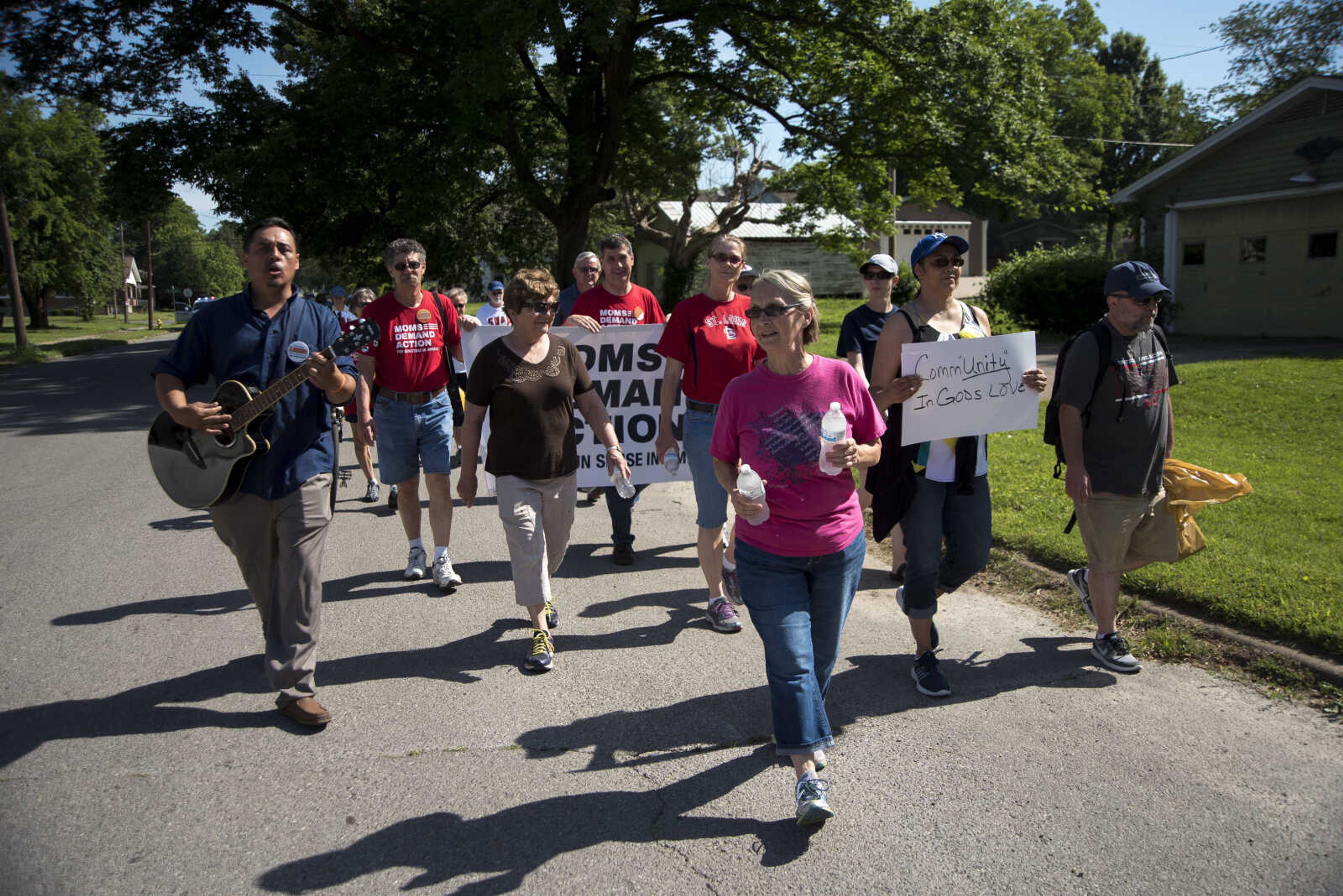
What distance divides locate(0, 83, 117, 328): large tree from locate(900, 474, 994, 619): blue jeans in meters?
49.7

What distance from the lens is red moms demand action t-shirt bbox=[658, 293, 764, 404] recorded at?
5.23 m

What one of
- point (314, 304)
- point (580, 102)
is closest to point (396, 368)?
point (314, 304)

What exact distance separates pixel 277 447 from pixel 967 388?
3091 mm

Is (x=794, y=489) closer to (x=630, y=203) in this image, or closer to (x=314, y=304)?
(x=314, y=304)

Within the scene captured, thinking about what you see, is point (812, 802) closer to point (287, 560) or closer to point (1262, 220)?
point (287, 560)

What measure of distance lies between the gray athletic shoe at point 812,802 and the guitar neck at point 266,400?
2.60 meters

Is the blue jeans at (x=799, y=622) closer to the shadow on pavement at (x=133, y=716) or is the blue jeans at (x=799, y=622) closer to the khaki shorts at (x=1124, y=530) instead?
the khaki shorts at (x=1124, y=530)

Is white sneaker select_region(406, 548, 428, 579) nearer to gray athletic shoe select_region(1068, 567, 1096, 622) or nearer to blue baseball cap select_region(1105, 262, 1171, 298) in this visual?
gray athletic shoe select_region(1068, 567, 1096, 622)

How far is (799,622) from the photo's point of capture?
332cm

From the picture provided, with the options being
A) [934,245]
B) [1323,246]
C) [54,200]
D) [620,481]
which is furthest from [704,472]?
[54,200]

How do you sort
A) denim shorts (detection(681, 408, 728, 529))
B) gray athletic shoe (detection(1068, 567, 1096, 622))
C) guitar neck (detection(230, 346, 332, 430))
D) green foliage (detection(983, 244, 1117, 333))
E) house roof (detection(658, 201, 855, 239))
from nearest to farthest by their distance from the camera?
guitar neck (detection(230, 346, 332, 430)), gray athletic shoe (detection(1068, 567, 1096, 622)), denim shorts (detection(681, 408, 728, 529)), green foliage (detection(983, 244, 1117, 333)), house roof (detection(658, 201, 855, 239))

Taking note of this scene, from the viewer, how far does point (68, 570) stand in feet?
21.8

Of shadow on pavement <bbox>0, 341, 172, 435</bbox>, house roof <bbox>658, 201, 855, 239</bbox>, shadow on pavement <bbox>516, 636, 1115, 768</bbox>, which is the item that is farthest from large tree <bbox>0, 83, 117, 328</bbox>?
shadow on pavement <bbox>516, 636, 1115, 768</bbox>

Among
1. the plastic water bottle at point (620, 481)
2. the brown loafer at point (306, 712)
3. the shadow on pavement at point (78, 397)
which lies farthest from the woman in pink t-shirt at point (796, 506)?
the shadow on pavement at point (78, 397)
